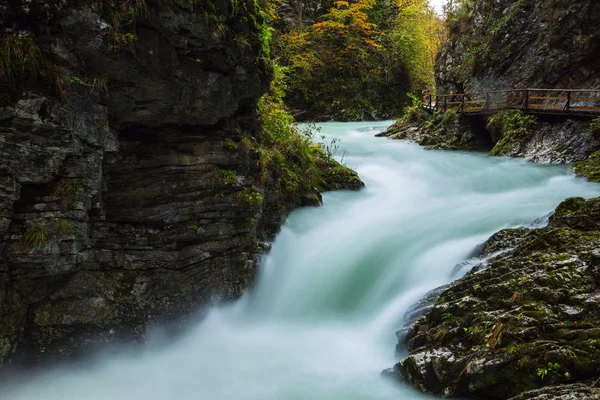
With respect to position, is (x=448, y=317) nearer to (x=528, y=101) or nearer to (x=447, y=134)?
(x=528, y=101)

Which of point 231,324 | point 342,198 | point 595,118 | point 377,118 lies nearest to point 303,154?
point 342,198

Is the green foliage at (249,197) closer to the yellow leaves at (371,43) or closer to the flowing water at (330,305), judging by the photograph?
the flowing water at (330,305)

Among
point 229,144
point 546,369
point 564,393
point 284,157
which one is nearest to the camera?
point 564,393

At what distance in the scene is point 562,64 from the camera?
13141mm

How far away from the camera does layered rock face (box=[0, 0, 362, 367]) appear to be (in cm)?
418

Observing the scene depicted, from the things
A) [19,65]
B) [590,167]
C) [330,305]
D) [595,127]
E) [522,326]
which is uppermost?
[19,65]

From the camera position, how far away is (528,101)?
1359 centimetres

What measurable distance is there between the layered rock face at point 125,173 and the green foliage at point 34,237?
1 cm

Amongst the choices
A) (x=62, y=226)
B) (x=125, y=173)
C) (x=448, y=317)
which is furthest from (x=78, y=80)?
(x=448, y=317)

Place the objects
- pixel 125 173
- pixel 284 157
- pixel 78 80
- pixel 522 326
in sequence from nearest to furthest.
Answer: pixel 522 326 → pixel 78 80 → pixel 125 173 → pixel 284 157

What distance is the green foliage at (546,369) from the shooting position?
3.46 m

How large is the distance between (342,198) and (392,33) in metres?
23.4

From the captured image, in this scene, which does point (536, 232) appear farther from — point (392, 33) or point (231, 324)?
point (392, 33)

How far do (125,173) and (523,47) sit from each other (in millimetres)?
14981
